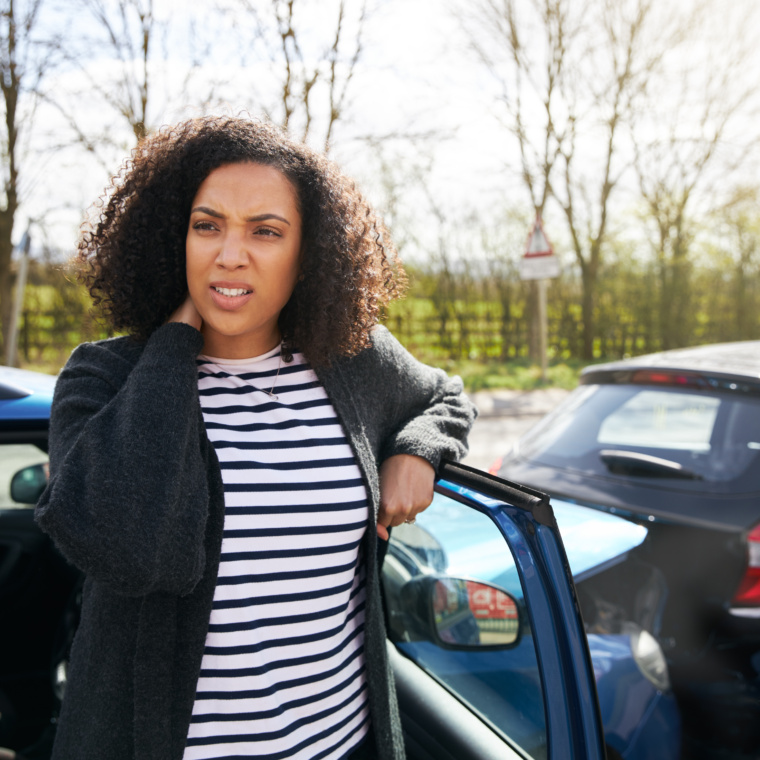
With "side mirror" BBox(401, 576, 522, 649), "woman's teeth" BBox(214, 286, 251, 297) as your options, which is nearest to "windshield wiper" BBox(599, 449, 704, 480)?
"side mirror" BBox(401, 576, 522, 649)

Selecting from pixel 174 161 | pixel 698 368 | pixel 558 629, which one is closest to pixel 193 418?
pixel 174 161

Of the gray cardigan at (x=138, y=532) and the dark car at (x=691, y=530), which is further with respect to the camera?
the dark car at (x=691, y=530)

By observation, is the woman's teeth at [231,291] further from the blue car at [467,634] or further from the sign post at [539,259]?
the sign post at [539,259]

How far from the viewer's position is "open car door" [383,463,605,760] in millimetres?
1037

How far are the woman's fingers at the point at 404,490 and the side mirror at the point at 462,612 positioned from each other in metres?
0.34

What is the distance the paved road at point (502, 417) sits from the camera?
284 inches

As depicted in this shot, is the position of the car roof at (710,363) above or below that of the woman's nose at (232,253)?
below

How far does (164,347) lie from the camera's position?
1162 millimetres

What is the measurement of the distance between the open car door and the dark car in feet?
1.31

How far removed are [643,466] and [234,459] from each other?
1.78m

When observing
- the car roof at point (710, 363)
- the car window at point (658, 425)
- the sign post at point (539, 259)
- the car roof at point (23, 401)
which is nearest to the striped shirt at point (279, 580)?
the car roof at point (23, 401)

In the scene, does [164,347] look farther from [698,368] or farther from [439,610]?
[698,368]

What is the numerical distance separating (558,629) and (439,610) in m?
0.58

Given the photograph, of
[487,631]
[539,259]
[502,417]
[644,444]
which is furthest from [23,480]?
[539,259]
